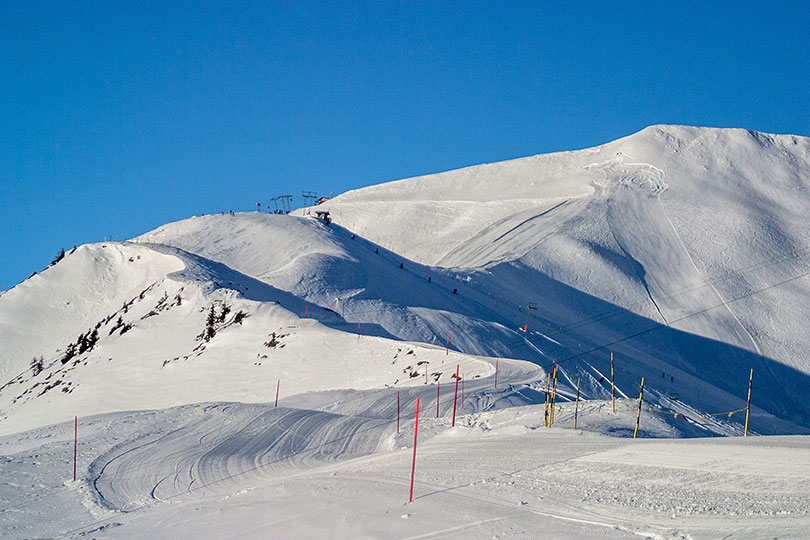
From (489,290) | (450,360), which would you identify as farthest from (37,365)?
(489,290)

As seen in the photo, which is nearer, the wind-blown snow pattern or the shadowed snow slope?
the wind-blown snow pattern

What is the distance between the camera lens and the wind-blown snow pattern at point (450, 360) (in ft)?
46.9

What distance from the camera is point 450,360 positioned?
33.3 metres

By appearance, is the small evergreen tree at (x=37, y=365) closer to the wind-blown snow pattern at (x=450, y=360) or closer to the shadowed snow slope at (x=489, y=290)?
the wind-blown snow pattern at (x=450, y=360)

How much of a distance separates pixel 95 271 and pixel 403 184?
64431 mm

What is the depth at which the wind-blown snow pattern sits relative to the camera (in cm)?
1430

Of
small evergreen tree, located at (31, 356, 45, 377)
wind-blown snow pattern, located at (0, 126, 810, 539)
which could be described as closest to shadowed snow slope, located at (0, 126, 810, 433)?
wind-blown snow pattern, located at (0, 126, 810, 539)

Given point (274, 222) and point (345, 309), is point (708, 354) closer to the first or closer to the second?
point (345, 309)

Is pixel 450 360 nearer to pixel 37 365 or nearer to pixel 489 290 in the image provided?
pixel 37 365

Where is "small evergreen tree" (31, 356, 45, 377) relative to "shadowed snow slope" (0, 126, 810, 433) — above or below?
below

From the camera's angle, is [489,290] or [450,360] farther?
[489,290]

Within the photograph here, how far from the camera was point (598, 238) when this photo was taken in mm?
77438

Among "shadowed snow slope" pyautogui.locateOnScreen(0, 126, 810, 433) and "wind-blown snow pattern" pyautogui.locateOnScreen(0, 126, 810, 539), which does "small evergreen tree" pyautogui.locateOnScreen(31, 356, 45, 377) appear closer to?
"wind-blown snow pattern" pyautogui.locateOnScreen(0, 126, 810, 539)

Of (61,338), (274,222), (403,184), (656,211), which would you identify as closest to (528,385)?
(61,338)
